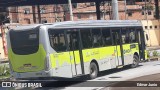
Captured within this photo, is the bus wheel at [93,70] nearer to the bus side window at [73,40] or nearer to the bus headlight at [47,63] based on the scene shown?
the bus side window at [73,40]

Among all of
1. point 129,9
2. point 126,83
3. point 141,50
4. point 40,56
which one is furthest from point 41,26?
point 129,9

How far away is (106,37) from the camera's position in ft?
66.3

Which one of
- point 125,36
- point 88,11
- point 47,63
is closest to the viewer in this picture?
point 47,63

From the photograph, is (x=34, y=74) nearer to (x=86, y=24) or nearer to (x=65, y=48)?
(x=65, y=48)

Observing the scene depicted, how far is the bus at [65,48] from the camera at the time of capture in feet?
51.9

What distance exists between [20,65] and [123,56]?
24.6 ft

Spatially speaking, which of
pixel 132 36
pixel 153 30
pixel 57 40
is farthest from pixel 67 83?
pixel 153 30

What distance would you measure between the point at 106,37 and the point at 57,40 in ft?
14.6

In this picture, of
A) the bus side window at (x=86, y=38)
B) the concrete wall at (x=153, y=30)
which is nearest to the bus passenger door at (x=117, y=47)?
the bus side window at (x=86, y=38)

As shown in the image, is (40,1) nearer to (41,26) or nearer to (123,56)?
(123,56)

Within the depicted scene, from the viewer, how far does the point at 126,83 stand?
15625 mm

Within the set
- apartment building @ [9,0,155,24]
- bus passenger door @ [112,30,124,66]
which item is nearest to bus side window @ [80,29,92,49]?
bus passenger door @ [112,30,124,66]

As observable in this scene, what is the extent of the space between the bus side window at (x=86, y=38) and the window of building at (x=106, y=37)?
4.39ft

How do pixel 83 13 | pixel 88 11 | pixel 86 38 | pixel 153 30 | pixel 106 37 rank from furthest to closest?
pixel 88 11
pixel 83 13
pixel 153 30
pixel 106 37
pixel 86 38
